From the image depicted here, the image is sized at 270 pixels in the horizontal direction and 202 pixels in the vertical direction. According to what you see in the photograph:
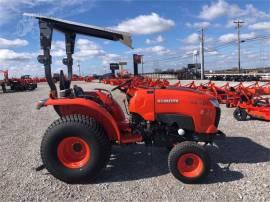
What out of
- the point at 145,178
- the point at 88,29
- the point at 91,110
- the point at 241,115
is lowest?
the point at 145,178

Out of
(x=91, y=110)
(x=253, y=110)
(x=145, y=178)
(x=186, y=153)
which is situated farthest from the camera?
(x=253, y=110)

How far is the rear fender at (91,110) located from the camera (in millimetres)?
4895

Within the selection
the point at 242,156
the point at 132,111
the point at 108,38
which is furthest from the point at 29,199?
the point at 242,156

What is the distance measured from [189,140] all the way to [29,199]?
2.38 m

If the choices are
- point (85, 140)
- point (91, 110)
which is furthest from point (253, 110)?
point (85, 140)

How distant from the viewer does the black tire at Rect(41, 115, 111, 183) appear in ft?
15.5

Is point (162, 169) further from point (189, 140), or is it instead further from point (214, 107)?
point (214, 107)

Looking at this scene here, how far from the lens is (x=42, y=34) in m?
4.96

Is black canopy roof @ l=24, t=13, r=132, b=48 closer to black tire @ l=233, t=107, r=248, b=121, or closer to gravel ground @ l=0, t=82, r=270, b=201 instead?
gravel ground @ l=0, t=82, r=270, b=201

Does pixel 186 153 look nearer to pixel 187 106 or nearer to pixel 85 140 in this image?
pixel 187 106

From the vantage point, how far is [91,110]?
504 centimetres

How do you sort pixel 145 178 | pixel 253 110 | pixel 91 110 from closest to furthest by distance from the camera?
pixel 145 178 → pixel 91 110 → pixel 253 110

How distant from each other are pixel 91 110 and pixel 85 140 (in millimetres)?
497

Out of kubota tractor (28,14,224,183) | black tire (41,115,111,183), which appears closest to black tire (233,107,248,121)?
kubota tractor (28,14,224,183)
